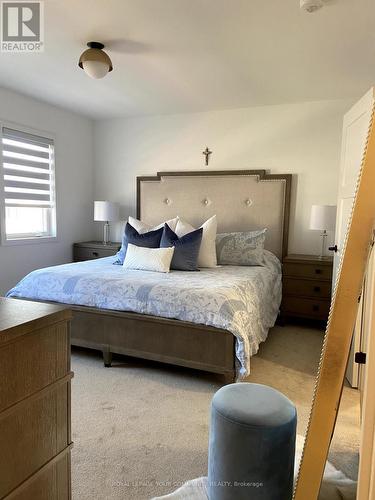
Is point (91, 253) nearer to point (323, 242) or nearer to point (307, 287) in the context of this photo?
point (307, 287)

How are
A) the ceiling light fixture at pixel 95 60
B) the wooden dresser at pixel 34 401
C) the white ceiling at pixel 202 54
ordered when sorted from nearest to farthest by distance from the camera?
1. the wooden dresser at pixel 34 401
2. the white ceiling at pixel 202 54
3. the ceiling light fixture at pixel 95 60

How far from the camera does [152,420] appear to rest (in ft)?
6.92

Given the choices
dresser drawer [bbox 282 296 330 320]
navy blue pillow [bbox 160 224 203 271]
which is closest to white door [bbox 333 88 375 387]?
dresser drawer [bbox 282 296 330 320]

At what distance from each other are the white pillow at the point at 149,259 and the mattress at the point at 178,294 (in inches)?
4.2

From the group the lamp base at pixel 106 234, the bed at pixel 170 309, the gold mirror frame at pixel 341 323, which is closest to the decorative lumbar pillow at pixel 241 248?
the bed at pixel 170 309

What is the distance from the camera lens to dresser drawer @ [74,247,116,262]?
15.1ft

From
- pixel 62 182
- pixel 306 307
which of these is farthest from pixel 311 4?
pixel 62 182

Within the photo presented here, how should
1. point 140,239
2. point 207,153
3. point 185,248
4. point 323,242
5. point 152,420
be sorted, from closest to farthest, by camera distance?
point 152,420, point 185,248, point 140,239, point 323,242, point 207,153

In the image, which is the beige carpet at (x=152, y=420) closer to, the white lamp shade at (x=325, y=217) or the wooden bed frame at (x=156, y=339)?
the wooden bed frame at (x=156, y=339)

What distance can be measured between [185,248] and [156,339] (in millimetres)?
1066

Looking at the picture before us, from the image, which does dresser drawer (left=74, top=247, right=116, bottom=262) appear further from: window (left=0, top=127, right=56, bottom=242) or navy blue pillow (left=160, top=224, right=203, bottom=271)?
navy blue pillow (left=160, top=224, right=203, bottom=271)

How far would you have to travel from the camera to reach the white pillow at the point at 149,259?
3283 millimetres

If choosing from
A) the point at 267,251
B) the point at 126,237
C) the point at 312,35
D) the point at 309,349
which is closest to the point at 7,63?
the point at 126,237

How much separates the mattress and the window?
1.27 m
